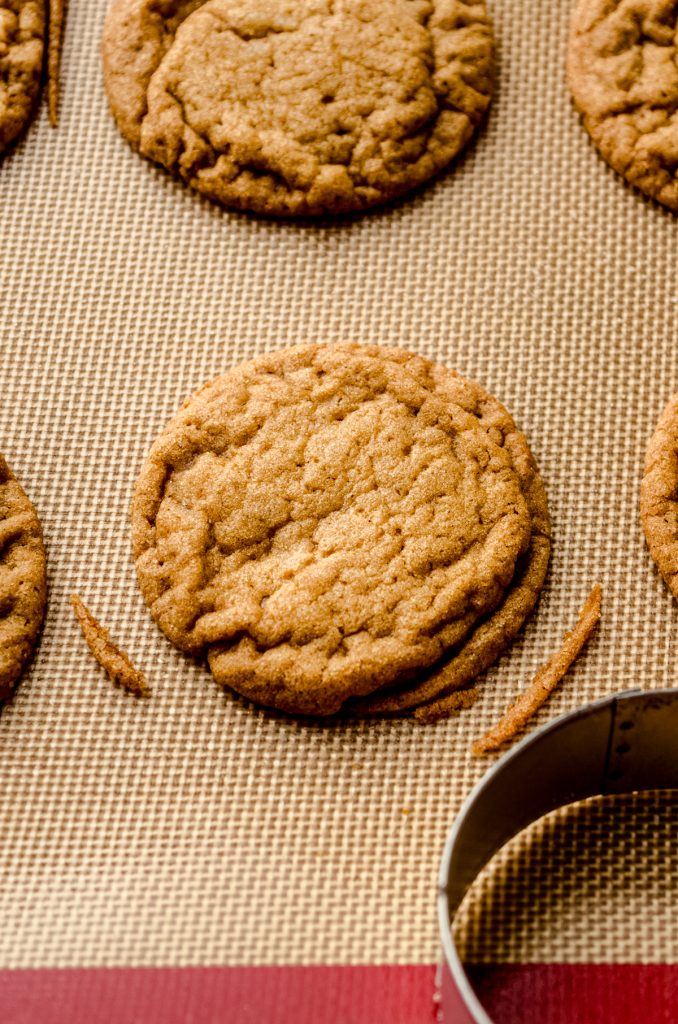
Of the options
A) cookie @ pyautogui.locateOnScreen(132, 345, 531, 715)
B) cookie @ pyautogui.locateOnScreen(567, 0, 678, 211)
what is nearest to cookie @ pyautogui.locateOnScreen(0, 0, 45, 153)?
cookie @ pyautogui.locateOnScreen(132, 345, 531, 715)

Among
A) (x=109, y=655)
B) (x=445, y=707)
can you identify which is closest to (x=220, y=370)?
(x=109, y=655)

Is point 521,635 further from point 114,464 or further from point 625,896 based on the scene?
point 114,464

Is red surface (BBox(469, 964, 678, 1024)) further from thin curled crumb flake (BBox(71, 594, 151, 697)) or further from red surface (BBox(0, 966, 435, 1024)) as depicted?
thin curled crumb flake (BBox(71, 594, 151, 697))

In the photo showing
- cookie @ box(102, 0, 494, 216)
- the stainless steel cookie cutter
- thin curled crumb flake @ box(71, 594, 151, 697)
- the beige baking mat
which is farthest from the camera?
cookie @ box(102, 0, 494, 216)

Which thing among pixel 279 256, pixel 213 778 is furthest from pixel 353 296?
pixel 213 778

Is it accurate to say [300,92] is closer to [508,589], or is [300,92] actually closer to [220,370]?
[220,370]

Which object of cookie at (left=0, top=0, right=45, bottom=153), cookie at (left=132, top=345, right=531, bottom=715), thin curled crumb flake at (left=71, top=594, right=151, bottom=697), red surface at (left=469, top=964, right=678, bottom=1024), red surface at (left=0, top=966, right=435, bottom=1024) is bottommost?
red surface at (left=0, top=966, right=435, bottom=1024)

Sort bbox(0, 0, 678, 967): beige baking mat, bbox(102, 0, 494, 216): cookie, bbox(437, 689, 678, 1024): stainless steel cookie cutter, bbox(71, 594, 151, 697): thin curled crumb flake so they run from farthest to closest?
1. bbox(102, 0, 494, 216): cookie
2. bbox(71, 594, 151, 697): thin curled crumb flake
3. bbox(0, 0, 678, 967): beige baking mat
4. bbox(437, 689, 678, 1024): stainless steel cookie cutter
